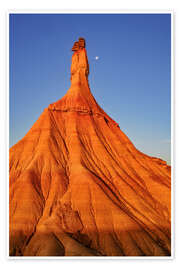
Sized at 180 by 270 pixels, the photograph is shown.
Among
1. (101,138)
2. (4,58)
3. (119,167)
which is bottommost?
(119,167)

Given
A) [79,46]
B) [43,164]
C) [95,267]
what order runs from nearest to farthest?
1. [95,267]
2. [43,164]
3. [79,46]

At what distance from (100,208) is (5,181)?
17323mm

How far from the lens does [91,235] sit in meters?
32.4

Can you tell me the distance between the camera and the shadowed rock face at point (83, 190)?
103 ft

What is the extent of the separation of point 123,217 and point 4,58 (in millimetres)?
21583

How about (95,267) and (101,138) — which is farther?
(101,138)

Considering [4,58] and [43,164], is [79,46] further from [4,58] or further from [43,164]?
[4,58]

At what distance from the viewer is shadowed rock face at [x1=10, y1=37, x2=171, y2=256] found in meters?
31.4

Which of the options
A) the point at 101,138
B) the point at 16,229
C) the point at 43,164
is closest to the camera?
the point at 16,229

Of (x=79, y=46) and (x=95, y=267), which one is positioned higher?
(x=79, y=46)

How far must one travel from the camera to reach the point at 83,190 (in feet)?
121

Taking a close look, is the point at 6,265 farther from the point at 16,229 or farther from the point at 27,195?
the point at 27,195

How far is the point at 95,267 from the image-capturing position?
1869 centimetres

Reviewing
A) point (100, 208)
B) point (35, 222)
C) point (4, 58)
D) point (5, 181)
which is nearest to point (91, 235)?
point (100, 208)
